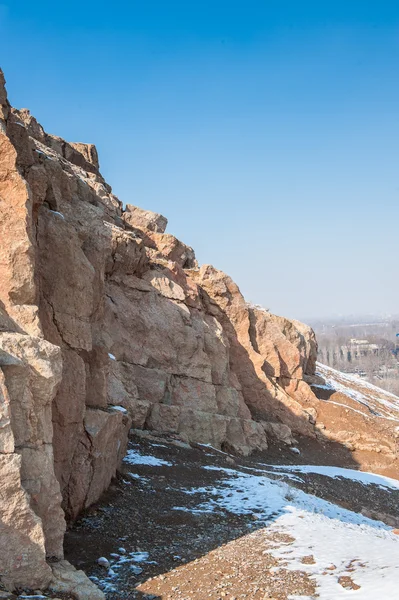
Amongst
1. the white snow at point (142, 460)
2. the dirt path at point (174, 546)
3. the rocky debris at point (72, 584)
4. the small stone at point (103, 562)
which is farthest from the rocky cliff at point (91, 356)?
the white snow at point (142, 460)

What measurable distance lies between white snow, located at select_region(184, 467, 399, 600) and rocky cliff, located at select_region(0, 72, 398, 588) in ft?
15.2

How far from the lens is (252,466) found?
2539 centimetres

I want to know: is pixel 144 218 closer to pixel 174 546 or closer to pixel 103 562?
pixel 174 546

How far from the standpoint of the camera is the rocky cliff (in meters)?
8.79

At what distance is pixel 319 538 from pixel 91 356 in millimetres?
8340

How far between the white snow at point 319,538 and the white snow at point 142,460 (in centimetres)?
260

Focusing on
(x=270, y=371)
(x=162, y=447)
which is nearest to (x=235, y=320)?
(x=270, y=371)

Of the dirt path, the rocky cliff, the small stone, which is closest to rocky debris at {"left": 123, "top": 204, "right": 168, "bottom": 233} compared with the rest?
the rocky cliff

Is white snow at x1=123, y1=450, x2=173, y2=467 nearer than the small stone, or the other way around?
the small stone

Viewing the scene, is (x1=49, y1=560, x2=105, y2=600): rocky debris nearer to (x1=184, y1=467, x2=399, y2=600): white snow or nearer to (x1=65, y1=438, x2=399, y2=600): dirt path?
(x1=65, y1=438, x2=399, y2=600): dirt path

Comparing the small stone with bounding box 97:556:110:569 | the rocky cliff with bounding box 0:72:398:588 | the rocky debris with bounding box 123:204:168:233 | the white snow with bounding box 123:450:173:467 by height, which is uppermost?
the rocky debris with bounding box 123:204:168:233

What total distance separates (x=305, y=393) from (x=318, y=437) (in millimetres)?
4275

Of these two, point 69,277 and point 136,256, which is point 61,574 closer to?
point 69,277

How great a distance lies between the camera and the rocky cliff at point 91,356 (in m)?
8.79
